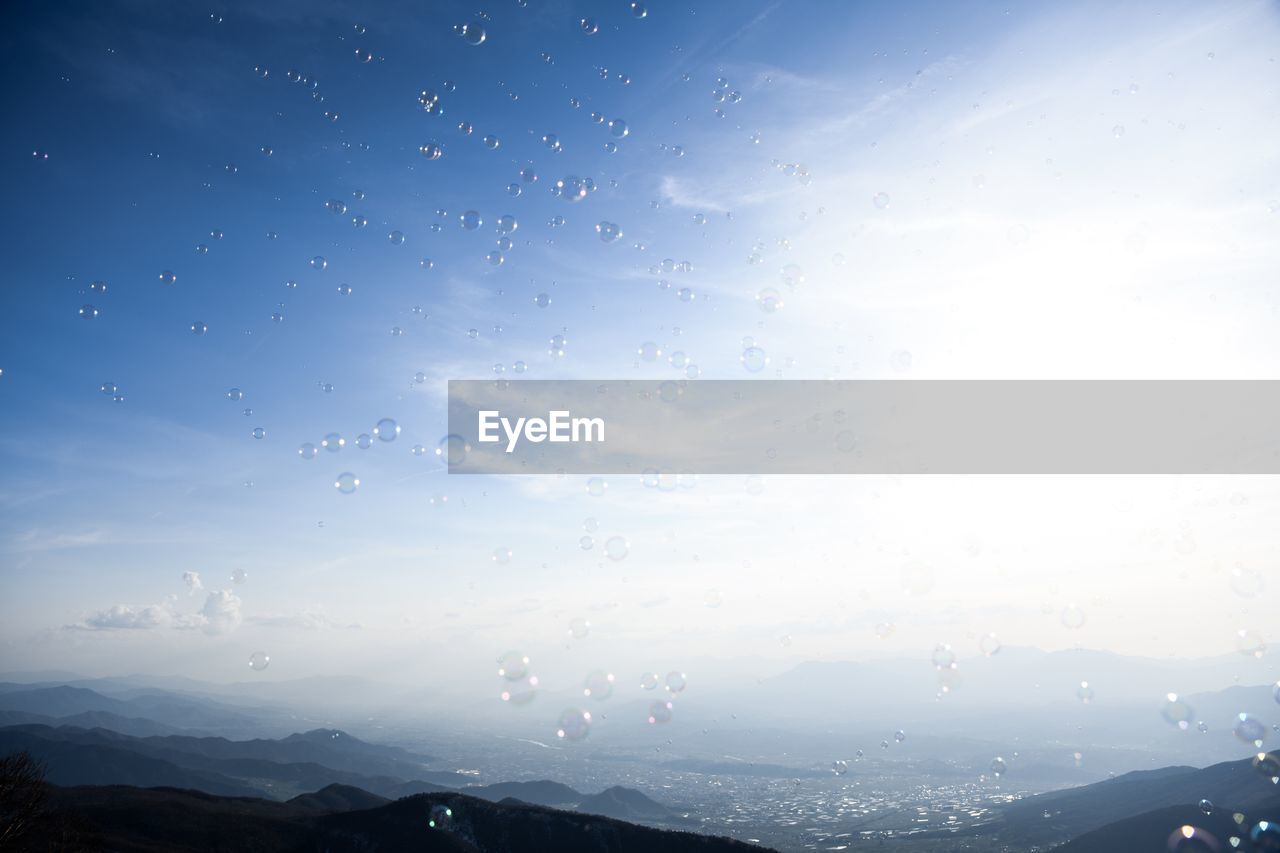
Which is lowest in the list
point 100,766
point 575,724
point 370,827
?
point 100,766

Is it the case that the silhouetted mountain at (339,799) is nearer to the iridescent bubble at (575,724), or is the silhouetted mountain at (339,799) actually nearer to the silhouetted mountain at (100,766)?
the iridescent bubble at (575,724)

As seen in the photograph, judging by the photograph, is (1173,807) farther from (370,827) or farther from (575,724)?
(370,827)

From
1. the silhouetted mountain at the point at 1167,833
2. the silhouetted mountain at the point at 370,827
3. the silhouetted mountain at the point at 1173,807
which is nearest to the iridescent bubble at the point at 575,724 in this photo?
the silhouetted mountain at the point at 370,827

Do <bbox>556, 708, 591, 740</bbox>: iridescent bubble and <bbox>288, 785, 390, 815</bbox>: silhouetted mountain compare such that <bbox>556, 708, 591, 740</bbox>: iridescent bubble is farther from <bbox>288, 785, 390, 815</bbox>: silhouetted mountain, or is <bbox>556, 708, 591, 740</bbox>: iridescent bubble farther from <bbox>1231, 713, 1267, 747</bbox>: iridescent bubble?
<bbox>288, 785, 390, 815</bbox>: silhouetted mountain

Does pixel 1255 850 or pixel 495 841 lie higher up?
pixel 495 841

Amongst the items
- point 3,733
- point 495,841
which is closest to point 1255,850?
point 495,841

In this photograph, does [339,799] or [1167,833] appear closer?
[339,799]

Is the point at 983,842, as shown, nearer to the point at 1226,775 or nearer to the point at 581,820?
the point at 1226,775

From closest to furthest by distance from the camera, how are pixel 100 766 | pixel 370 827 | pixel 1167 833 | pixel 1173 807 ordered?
1. pixel 370 827
2. pixel 1167 833
3. pixel 1173 807
4. pixel 100 766

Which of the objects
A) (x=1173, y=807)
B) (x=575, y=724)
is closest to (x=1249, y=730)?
(x=575, y=724)
